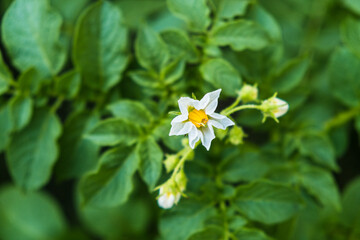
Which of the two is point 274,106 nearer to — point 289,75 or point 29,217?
point 289,75

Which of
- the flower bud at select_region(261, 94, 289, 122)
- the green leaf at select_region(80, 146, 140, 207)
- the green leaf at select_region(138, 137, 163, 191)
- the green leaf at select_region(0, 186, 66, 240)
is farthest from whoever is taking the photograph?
the green leaf at select_region(0, 186, 66, 240)

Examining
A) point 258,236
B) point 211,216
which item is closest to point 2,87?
point 211,216

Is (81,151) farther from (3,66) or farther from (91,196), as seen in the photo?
(3,66)

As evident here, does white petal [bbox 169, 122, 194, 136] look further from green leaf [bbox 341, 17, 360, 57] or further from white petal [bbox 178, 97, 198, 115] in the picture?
green leaf [bbox 341, 17, 360, 57]

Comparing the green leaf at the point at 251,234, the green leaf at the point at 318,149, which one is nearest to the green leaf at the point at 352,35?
the green leaf at the point at 318,149

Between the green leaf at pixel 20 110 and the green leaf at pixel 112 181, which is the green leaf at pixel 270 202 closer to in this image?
the green leaf at pixel 112 181

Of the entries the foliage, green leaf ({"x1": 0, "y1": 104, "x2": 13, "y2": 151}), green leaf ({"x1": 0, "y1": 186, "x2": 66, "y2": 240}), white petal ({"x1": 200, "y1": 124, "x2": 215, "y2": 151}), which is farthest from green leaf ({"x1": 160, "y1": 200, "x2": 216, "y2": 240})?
green leaf ({"x1": 0, "y1": 186, "x2": 66, "y2": 240})

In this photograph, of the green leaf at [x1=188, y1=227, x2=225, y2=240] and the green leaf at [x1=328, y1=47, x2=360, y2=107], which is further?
the green leaf at [x1=328, y1=47, x2=360, y2=107]
